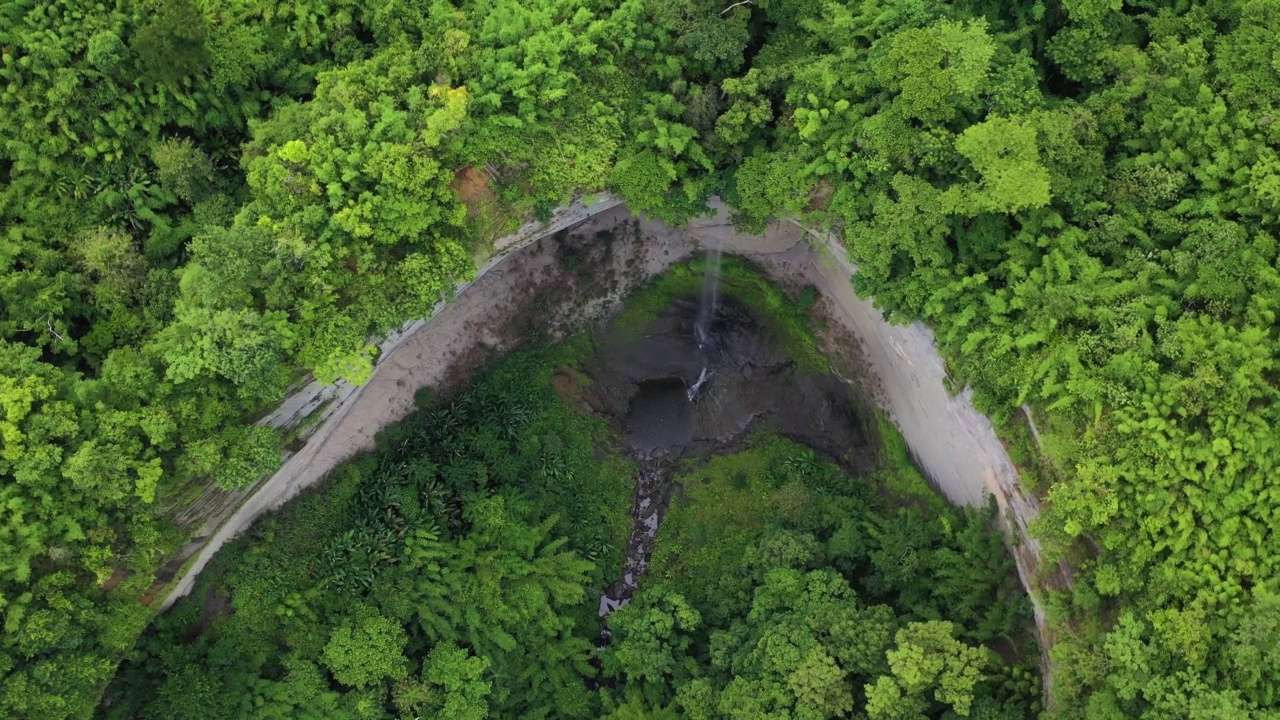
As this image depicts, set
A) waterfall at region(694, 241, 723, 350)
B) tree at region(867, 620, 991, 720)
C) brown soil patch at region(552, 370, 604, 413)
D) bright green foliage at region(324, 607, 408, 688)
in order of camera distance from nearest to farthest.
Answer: tree at region(867, 620, 991, 720)
bright green foliage at region(324, 607, 408, 688)
waterfall at region(694, 241, 723, 350)
brown soil patch at region(552, 370, 604, 413)

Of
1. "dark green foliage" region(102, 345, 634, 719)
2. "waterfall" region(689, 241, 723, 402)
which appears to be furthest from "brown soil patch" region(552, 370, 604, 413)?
"waterfall" region(689, 241, 723, 402)

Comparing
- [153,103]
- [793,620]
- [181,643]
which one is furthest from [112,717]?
[793,620]

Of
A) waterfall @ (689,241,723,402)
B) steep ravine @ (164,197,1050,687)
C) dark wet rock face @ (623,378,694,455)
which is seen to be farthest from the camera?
dark wet rock face @ (623,378,694,455)

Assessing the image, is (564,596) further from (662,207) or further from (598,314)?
(662,207)

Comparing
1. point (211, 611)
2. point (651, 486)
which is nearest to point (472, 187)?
point (651, 486)

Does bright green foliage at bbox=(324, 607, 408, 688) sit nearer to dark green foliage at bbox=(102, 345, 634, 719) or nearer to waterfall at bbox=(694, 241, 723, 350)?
dark green foliage at bbox=(102, 345, 634, 719)

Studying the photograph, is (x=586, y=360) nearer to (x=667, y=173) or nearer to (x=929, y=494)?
(x=667, y=173)

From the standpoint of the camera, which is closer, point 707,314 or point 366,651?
point 366,651
